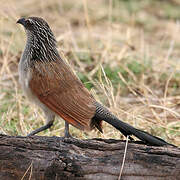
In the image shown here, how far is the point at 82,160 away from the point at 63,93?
1.65ft

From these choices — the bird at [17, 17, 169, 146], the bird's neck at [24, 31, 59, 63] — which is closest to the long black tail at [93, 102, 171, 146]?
the bird at [17, 17, 169, 146]

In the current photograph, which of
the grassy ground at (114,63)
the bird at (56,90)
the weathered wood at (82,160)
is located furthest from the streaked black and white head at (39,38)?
the weathered wood at (82,160)

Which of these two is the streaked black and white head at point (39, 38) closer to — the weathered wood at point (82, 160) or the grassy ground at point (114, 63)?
the grassy ground at point (114, 63)

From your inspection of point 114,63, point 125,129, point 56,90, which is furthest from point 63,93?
point 114,63

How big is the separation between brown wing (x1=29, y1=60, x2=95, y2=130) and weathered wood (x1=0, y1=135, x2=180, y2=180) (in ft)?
0.70

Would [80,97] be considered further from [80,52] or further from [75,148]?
[80,52]

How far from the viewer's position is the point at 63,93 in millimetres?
2701

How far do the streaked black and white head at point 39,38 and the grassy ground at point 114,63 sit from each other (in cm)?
45

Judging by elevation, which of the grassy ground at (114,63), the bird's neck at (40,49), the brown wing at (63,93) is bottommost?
the grassy ground at (114,63)

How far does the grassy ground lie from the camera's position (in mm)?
3826

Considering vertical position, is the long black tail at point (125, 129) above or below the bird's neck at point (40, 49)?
below

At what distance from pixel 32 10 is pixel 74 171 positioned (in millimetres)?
6531

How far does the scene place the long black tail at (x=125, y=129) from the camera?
2479 millimetres

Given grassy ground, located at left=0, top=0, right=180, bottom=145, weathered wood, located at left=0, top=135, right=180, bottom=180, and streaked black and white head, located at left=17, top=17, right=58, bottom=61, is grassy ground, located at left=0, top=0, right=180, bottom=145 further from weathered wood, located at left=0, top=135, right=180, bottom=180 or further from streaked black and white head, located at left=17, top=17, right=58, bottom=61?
weathered wood, located at left=0, top=135, right=180, bottom=180
